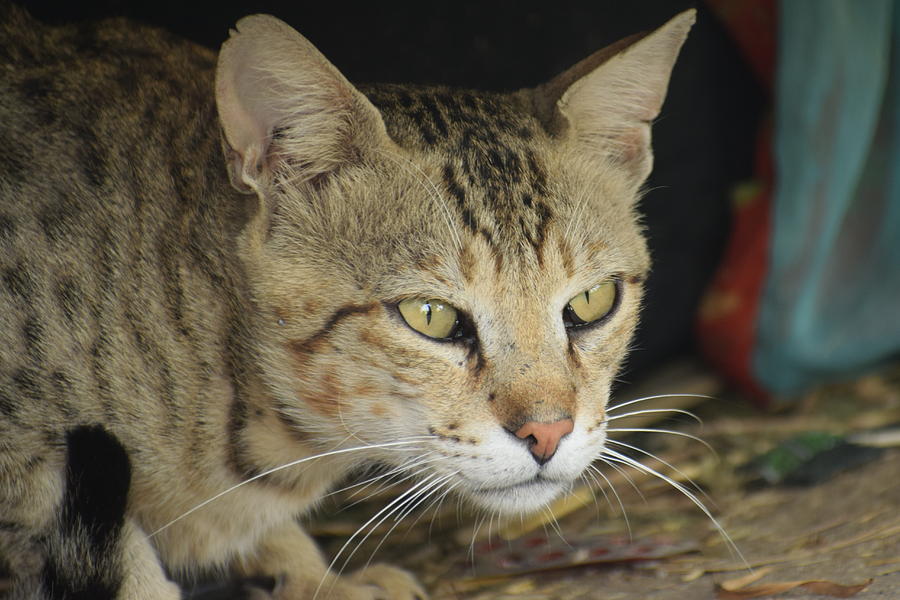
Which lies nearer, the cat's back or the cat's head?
the cat's head

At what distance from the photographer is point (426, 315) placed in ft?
7.30

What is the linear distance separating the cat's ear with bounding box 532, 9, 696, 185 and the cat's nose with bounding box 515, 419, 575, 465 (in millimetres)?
→ 748

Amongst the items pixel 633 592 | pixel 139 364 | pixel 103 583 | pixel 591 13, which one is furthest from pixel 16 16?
pixel 633 592

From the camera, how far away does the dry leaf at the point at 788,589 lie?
248cm

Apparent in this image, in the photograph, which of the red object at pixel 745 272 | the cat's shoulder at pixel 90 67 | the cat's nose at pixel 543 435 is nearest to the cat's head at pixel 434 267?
the cat's nose at pixel 543 435

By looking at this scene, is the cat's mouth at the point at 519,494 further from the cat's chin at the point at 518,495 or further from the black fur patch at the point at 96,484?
the black fur patch at the point at 96,484

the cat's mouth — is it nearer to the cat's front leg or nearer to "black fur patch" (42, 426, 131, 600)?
the cat's front leg

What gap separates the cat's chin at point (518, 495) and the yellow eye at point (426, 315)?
35 cm

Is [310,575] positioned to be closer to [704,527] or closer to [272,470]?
[272,470]

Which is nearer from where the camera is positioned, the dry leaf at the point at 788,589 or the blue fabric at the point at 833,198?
the dry leaf at the point at 788,589

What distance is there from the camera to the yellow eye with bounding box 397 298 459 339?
7.29 feet

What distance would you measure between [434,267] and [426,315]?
0.10m

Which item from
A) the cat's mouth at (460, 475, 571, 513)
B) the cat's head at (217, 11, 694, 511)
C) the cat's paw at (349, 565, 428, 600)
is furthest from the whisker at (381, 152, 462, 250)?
the cat's paw at (349, 565, 428, 600)

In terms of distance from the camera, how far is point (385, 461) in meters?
2.45
